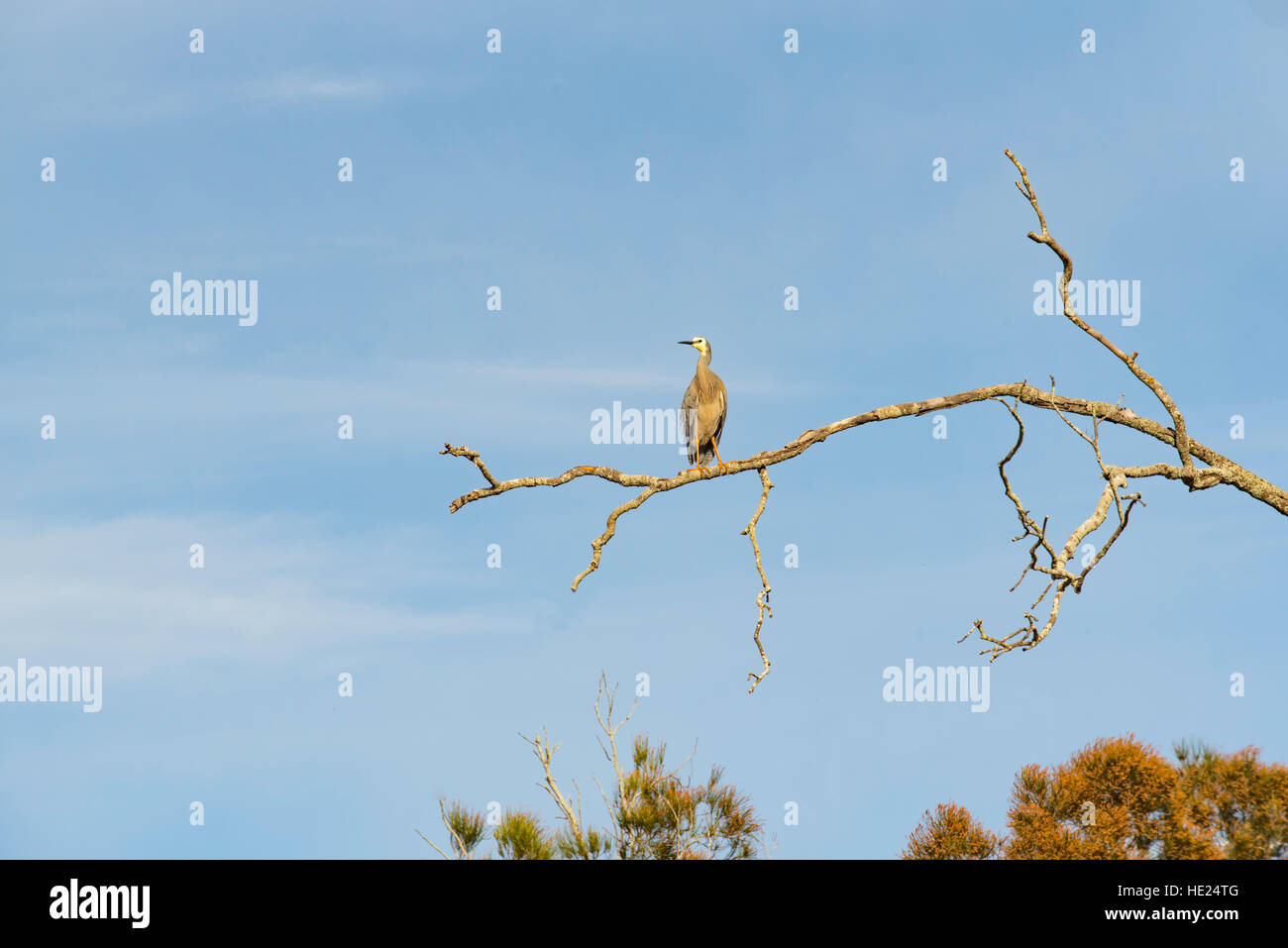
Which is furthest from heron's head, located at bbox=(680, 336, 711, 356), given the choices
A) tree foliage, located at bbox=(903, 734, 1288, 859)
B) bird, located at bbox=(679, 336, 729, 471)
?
tree foliage, located at bbox=(903, 734, 1288, 859)

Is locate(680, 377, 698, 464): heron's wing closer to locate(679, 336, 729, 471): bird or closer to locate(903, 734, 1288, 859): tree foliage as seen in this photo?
locate(679, 336, 729, 471): bird

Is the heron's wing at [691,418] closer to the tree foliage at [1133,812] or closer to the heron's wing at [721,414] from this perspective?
the heron's wing at [721,414]

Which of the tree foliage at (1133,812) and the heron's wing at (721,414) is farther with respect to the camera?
the tree foliage at (1133,812)

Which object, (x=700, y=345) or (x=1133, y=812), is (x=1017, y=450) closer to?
(x=700, y=345)

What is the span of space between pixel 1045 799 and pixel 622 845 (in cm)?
1152

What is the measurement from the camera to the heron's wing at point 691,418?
538 inches

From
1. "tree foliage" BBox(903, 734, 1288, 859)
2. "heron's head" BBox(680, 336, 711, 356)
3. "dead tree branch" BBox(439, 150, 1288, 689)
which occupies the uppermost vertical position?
"heron's head" BBox(680, 336, 711, 356)

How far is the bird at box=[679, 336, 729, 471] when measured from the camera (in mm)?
13625

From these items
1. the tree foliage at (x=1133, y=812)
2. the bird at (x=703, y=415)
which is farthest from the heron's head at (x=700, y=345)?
the tree foliage at (x=1133, y=812)

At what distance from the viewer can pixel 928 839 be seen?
73.8ft

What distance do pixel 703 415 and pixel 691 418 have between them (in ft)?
0.63

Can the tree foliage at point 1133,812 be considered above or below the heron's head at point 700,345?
below
